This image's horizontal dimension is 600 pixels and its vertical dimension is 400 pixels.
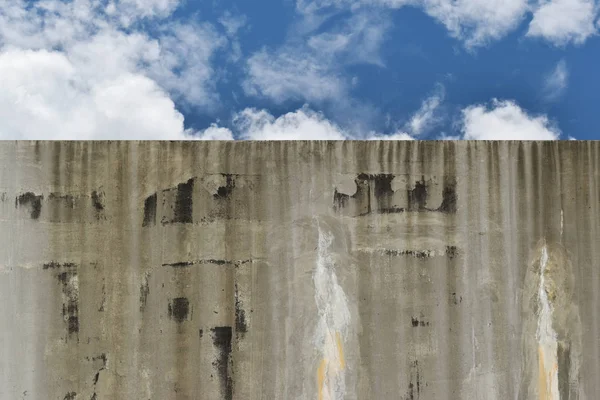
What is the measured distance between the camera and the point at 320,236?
14.0 ft

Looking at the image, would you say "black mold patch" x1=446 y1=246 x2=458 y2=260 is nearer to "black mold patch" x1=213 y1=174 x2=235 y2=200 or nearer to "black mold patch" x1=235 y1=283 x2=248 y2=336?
"black mold patch" x1=235 y1=283 x2=248 y2=336

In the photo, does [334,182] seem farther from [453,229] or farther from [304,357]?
[304,357]

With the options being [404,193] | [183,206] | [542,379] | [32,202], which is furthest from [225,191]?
[542,379]

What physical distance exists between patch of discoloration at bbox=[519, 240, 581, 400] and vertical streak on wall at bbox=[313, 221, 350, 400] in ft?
5.76

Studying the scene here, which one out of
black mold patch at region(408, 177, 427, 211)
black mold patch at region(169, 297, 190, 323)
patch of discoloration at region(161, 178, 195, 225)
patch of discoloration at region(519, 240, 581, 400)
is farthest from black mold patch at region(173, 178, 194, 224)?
patch of discoloration at region(519, 240, 581, 400)

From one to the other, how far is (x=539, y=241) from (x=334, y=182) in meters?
2.07

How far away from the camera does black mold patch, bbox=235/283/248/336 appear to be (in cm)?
423

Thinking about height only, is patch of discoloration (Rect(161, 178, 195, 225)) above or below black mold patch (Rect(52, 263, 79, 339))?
above

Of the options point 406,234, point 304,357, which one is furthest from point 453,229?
point 304,357

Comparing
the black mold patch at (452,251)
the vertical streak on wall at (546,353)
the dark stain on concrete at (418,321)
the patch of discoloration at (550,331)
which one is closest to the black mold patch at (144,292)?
→ the dark stain on concrete at (418,321)

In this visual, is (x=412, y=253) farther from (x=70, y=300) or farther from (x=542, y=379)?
(x=70, y=300)

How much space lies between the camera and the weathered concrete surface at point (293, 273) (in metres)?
4.21

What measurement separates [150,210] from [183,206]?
32 centimetres

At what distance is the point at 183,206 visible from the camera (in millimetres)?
4277
